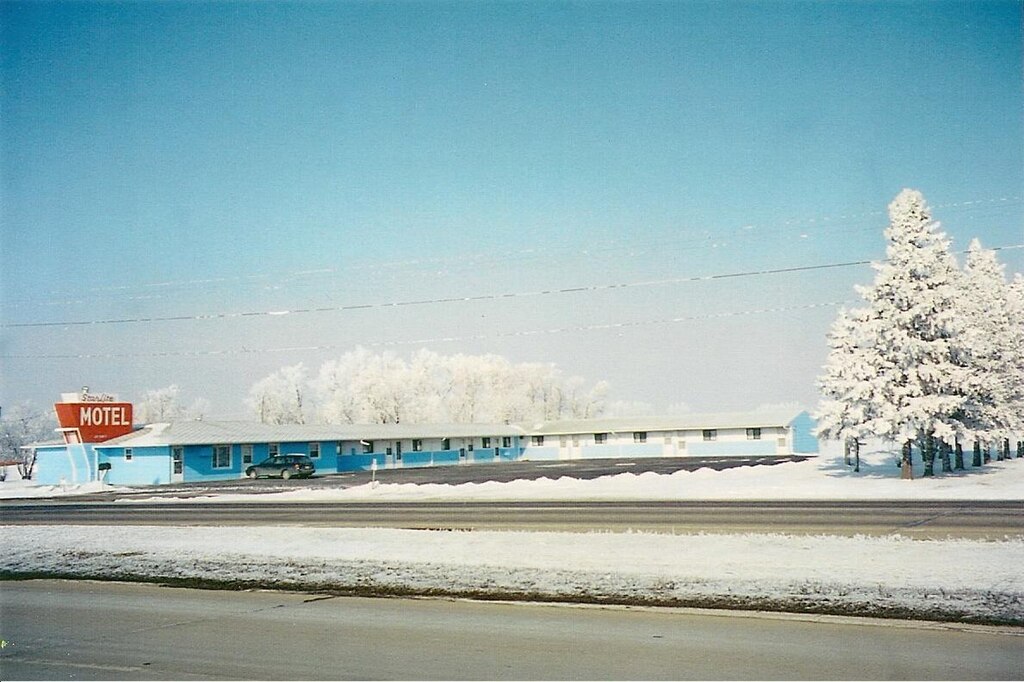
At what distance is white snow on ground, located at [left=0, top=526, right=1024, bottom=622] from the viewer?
11.3 metres

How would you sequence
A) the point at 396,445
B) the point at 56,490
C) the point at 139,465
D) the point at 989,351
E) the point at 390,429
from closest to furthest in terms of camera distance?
the point at 989,351 < the point at 56,490 < the point at 139,465 < the point at 396,445 < the point at 390,429

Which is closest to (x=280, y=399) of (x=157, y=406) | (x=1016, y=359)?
(x=157, y=406)

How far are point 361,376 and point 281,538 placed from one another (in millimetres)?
98129

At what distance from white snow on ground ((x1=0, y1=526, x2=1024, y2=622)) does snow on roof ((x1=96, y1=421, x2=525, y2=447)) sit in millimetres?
39505

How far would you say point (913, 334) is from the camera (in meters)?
37.5

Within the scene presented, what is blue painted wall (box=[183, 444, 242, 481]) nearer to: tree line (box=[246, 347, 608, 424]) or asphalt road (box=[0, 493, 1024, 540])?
asphalt road (box=[0, 493, 1024, 540])

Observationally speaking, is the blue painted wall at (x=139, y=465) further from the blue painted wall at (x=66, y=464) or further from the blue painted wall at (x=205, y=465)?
the blue painted wall at (x=205, y=465)

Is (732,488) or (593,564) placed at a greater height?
(593,564)

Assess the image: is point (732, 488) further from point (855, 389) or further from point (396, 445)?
point (396, 445)

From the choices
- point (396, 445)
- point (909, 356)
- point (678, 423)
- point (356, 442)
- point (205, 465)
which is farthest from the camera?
point (678, 423)

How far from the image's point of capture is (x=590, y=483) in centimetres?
4259

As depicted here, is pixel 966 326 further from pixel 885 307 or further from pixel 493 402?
pixel 493 402

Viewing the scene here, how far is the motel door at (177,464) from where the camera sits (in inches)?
2234

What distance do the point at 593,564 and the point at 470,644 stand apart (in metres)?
5.15
